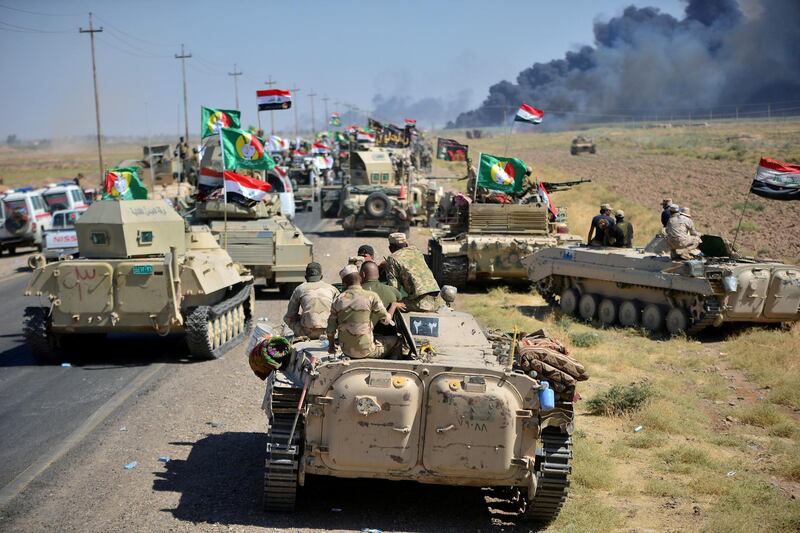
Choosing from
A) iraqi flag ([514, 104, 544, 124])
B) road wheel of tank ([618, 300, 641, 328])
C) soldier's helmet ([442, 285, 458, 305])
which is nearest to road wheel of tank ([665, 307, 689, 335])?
road wheel of tank ([618, 300, 641, 328])

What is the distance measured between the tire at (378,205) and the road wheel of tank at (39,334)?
17857 millimetres

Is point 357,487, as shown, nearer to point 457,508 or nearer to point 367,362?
point 457,508

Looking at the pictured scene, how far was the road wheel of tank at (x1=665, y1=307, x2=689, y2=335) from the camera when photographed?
54.5 feet

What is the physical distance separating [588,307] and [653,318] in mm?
1653

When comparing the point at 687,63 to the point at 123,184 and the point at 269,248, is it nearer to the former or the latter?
the point at 123,184

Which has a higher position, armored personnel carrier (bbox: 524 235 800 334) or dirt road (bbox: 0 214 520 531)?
armored personnel carrier (bbox: 524 235 800 334)

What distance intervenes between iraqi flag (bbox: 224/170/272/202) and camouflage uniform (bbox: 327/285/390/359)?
36.2 feet

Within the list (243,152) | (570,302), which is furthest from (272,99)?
(570,302)

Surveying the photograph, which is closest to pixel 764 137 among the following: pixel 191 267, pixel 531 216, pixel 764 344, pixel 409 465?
pixel 531 216

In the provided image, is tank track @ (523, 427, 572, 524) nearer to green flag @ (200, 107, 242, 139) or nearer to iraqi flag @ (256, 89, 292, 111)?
green flag @ (200, 107, 242, 139)

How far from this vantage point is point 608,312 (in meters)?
18.1

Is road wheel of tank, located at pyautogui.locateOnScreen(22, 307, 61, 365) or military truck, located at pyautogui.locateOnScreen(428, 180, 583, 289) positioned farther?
military truck, located at pyautogui.locateOnScreen(428, 180, 583, 289)

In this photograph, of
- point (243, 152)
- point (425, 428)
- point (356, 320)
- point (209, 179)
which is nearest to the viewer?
point (425, 428)

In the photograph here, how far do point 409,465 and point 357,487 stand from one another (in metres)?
1.38
